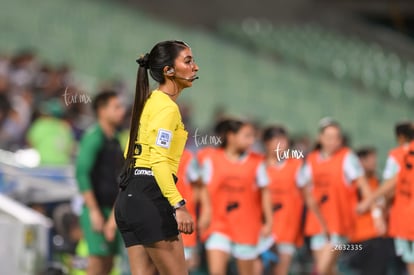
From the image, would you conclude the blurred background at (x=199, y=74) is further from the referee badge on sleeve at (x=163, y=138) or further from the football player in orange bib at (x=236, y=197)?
the referee badge on sleeve at (x=163, y=138)

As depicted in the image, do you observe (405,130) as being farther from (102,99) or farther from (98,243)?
(98,243)

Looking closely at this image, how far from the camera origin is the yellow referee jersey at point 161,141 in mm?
6586

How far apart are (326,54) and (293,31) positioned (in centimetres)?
203

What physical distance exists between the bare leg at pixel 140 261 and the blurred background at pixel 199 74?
7.30 feet

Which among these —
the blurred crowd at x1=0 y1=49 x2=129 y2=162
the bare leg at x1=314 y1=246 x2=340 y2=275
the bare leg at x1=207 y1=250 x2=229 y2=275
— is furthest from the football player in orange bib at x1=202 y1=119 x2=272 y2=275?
the blurred crowd at x1=0 y1=49 x2=129 y2=162

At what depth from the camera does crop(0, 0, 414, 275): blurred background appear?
499 inches

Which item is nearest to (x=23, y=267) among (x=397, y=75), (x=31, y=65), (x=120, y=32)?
(x=31, y=65)

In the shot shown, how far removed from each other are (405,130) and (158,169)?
3.64 metres

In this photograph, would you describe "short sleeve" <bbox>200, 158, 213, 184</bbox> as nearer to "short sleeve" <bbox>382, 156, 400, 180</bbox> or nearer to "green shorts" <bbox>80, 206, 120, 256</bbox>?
"green shorts" <bbox>80, 206, 120, 256</bbox>

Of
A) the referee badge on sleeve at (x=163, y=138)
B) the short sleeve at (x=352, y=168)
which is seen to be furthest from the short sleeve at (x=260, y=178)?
the referee badge on sleeve at (x=163, y=138)

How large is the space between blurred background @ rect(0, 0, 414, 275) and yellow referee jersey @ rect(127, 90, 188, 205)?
2261mm

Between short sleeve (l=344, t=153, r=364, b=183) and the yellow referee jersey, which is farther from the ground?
short sleeve (l=344, t=153, r=364, b=183)

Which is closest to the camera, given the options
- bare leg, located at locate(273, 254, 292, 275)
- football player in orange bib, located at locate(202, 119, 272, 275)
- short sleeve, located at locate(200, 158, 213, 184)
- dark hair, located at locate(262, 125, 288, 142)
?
football player in orange bib, located at locate(202, 119, 272, 275)

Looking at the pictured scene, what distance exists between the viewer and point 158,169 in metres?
6.60
